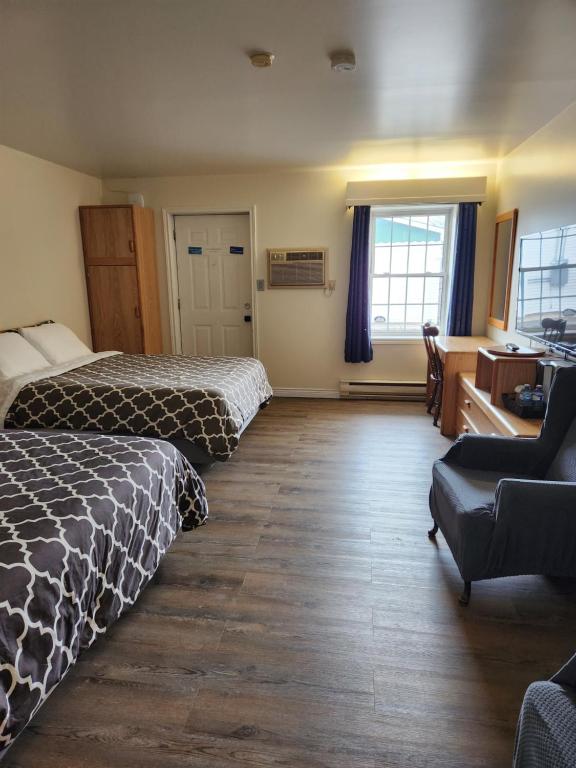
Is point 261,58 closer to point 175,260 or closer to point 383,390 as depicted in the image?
point 175,260

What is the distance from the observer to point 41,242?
425 cm

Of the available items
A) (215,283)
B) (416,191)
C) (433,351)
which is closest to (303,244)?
(215,283)

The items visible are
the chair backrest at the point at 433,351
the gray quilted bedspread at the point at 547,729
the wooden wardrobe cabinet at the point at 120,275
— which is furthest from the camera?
the wooden wardrobe cabinet at the point at 120,275

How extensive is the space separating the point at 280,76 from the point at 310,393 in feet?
11.4

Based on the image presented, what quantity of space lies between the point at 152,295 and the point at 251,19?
11.7 ft

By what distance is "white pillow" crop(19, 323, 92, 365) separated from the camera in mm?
3893

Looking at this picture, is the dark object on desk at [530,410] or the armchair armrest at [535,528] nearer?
the armchair armrest at [535,528]

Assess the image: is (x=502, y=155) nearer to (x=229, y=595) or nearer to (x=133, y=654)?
(x=229, y=595)

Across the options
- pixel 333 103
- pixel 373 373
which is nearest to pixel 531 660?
pixel 333 103

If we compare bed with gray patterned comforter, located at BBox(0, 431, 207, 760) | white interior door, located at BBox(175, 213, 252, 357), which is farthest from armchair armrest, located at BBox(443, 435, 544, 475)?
white interior door, located at BBox(175, 213, 252, 357)

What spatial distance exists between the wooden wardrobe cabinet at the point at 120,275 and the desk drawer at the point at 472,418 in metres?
3.34

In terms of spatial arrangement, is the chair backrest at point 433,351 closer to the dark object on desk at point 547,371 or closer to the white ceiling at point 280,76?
the dark object on desk at point 547,371

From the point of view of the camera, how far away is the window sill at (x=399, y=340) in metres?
5.11

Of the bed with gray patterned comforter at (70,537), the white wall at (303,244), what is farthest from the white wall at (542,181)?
the bed with gray patterned comforter at (70,537)
